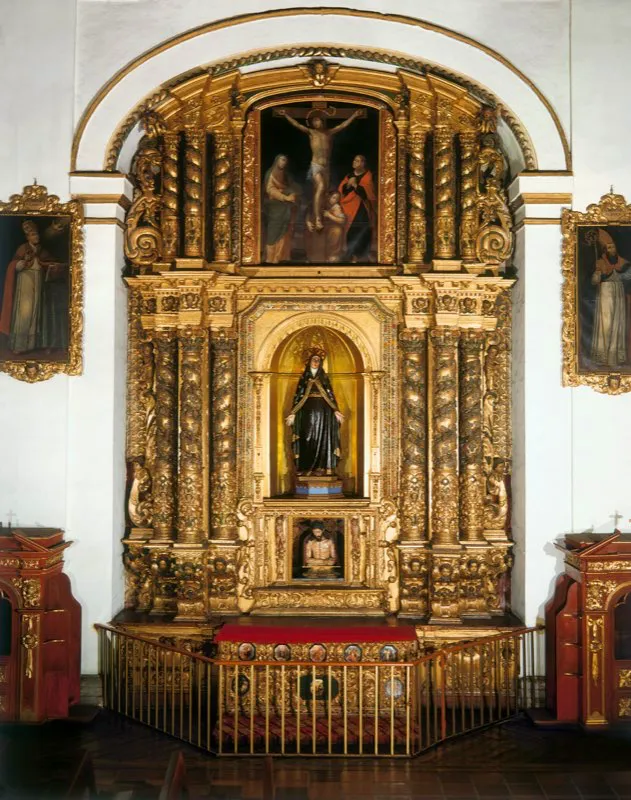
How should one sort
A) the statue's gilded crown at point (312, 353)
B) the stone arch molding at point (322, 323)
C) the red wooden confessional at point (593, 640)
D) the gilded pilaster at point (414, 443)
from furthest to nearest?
the statue's gilded crown at point (312, 353), the stone arch molding at point (322, 323), the gilded pilaster at point (414, 443), the red wooden confessional at point (593, 640)

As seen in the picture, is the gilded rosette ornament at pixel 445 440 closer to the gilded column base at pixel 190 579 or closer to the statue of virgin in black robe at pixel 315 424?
the statue of virgin in black robe at pixel 315 424

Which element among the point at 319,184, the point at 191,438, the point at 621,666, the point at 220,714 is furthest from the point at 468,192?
the point at 220,714

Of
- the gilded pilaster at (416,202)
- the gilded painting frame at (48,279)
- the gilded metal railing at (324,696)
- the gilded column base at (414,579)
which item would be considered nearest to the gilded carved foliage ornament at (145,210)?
the gilded painting frame at (48,279)

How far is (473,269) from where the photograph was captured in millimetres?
10422

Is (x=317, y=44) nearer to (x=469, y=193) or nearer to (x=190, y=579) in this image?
(x=469, y=193)

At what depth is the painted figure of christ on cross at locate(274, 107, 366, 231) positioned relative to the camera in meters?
10.9

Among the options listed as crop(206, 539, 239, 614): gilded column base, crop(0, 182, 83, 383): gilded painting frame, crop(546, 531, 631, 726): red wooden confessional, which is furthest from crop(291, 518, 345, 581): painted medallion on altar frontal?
crop(0, 182, 83, 383): gilded painting frame

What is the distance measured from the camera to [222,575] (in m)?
10.6

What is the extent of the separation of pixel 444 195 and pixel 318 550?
439 centimetres

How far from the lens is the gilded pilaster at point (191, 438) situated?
1046 centimetres

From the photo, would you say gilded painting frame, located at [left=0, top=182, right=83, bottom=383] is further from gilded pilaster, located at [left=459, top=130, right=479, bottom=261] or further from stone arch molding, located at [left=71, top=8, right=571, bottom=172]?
gilded pilaster, located at [left=459, top=130, right=479, bottom=261]

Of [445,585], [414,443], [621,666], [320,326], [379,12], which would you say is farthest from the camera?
[320,326]

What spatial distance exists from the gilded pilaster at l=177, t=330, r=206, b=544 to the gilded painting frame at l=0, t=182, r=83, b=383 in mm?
1241

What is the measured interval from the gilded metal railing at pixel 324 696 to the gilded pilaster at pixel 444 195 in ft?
14.3
